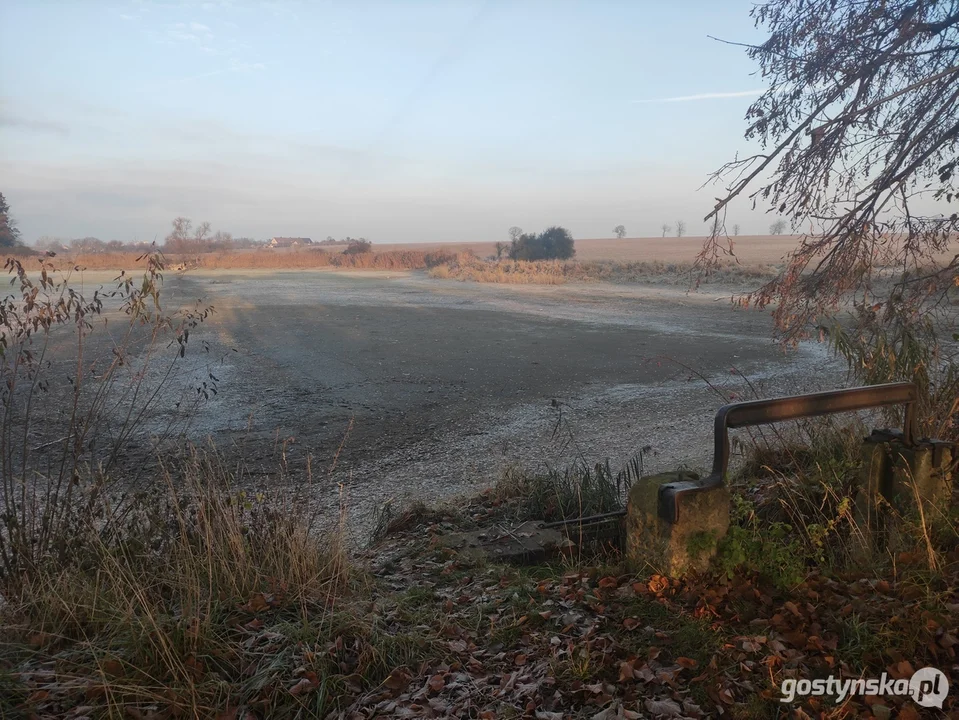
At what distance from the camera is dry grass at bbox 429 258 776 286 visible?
3353 cm

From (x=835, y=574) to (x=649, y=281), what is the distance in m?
32.1

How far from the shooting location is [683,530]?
3713 mm

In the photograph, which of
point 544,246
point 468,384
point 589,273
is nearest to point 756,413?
point 468,384

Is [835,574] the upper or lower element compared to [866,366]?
lower

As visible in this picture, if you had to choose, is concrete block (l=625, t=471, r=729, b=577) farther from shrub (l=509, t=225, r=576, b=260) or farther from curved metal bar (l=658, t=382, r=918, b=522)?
shrub (l=509, t=225, r=576, b=260)

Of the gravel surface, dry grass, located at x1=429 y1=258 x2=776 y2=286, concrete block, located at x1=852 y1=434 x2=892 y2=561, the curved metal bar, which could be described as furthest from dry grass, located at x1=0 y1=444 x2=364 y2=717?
dry grass, located at x1=429 y1=258 x2=776 y2=286

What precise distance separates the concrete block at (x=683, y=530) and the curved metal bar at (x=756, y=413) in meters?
0.06

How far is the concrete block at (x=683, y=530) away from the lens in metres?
3.70

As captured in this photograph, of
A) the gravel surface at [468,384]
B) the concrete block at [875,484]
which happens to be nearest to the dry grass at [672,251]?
the gravel surface at [468,384]

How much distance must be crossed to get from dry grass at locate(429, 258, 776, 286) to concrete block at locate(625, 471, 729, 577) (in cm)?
2896

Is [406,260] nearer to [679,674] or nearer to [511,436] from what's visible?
[511,436]

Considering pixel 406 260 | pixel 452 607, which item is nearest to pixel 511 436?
pixel 452 607

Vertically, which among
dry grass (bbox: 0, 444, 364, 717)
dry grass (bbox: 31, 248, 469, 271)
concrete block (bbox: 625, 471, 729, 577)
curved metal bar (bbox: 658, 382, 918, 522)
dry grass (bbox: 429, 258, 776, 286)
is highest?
dry grass (bbox: 31, 248, 469, 271)

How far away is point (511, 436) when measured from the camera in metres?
9.22
